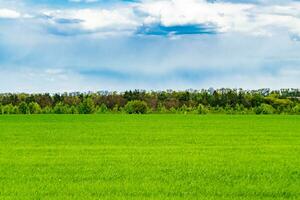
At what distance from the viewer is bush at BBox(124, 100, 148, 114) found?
91.2m

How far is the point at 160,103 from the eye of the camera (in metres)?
97.8

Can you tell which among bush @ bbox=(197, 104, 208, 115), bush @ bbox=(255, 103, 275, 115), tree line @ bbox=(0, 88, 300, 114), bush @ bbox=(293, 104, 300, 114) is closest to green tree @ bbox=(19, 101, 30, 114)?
tree line @ bbox=(0, 88, 300, 114)

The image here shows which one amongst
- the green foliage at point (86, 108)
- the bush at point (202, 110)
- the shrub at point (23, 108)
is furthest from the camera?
the shrub at point (23, 108)

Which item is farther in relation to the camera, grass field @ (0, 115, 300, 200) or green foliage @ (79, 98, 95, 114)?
green foliage @ (79, 98, 95, 114)

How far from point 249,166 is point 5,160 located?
7.76 m

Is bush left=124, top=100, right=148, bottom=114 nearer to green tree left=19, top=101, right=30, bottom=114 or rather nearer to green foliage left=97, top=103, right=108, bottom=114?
green foliage left=97, top=103, right=108, bottom=114

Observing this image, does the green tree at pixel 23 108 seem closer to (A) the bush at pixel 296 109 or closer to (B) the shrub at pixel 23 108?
(B) the shrub at pixel 23 108

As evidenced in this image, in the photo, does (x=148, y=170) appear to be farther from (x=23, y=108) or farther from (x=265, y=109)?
(x=23, y=108)

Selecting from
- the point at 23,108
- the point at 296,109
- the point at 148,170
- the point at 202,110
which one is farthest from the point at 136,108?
the point at 148,170

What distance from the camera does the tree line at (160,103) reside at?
91.1 metres

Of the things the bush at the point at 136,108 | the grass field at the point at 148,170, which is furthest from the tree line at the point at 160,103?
the grass field at the point at 148,170

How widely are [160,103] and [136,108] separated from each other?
23.2 ft

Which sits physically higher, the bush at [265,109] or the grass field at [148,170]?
the bush at [265,109]

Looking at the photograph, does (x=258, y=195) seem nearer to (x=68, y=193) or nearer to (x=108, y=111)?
(x=68, y=193)
